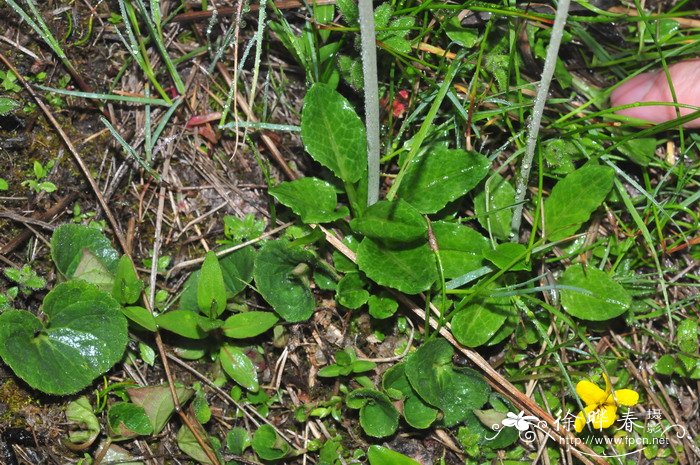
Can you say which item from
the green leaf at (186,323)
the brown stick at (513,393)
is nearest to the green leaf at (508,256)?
the brown stick at (513,393)

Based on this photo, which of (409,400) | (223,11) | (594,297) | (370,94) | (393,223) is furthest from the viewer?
(223,11)

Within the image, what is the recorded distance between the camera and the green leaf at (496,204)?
2.50 meters

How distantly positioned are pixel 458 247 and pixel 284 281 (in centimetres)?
65

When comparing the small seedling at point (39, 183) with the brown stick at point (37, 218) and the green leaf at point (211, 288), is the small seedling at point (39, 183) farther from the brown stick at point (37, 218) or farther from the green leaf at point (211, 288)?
the green leaf at point (211, 288)

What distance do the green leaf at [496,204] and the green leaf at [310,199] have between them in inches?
20.1

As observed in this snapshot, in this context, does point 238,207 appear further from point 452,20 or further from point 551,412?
point 551,412

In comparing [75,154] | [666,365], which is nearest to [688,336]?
[666,365]

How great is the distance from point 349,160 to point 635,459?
158 cm

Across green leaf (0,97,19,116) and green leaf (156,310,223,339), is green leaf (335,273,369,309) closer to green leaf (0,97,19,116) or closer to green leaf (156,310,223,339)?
green leaf (156,310,223,339)

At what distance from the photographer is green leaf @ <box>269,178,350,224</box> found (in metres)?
2.36

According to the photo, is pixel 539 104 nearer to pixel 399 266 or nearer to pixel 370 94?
pixel 370 94

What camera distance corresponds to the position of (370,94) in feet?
6.73

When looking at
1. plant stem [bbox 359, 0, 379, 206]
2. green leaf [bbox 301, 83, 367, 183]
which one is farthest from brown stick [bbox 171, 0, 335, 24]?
plant stem [bbox 359, 0, 379, 206]

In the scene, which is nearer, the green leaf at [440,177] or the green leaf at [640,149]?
the green leaf at [440,177]
